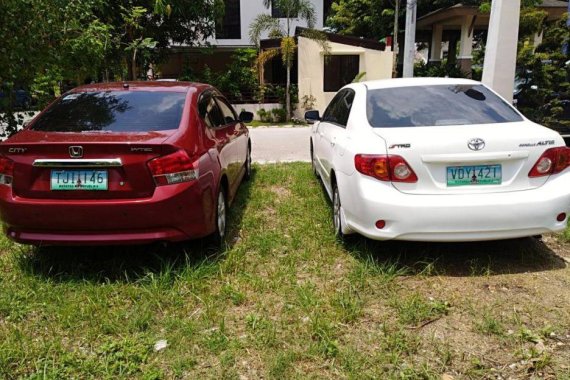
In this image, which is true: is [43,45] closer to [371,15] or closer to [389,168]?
[389,168]

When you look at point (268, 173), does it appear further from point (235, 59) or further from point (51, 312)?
point (235, 59)

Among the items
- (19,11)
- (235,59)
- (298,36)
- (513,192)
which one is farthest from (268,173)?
(235,59)

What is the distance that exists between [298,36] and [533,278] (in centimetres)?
1482

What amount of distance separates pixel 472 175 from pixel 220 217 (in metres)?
2.15

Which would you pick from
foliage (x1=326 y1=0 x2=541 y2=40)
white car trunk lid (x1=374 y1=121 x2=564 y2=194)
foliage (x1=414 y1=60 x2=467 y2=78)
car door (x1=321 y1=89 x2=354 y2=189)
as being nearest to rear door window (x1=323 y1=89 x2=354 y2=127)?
car door (x1=321 y1=89 x2=354 y2=189)

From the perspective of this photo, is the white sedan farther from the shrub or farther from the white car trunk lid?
the shrub

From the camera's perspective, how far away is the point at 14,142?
3318 millimetres

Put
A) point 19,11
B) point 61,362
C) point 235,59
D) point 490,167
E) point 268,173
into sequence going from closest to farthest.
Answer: point 61,362 < point 490,167 < point 19,11 < point 268,173 < point 235,59

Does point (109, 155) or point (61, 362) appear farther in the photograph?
point (109, 155)

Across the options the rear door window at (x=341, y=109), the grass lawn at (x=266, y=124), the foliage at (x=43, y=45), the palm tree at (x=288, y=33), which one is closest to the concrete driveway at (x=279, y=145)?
the grass lawn at (x=266, y=124)

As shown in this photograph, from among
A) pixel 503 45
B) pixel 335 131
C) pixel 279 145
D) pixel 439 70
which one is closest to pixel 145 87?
pixel 335 131

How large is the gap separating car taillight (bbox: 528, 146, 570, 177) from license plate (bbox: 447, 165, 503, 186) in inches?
11.6

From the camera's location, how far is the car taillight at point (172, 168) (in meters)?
3.24

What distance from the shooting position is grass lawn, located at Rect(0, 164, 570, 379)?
2492 mm
